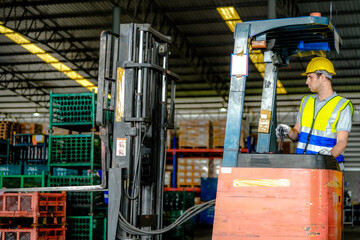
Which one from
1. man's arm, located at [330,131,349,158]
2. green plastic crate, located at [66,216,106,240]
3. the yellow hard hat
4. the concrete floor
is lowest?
the concrete floor

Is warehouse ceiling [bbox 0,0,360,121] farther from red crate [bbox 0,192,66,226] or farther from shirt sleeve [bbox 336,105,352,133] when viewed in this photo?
shirt sleeve [bbox 336,105,352,133]

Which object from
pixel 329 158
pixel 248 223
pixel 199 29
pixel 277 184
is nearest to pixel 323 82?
pixel 329 158

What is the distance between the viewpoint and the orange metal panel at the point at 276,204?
10.6 feet

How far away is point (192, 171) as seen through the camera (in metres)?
16.0

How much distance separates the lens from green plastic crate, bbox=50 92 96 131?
28.5 ft

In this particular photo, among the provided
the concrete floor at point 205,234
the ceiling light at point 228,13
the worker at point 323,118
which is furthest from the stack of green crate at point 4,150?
the worker at point 323,118

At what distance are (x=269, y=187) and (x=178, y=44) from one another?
15.8 m

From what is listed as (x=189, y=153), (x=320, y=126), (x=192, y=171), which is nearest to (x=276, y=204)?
(x=320, y=126)

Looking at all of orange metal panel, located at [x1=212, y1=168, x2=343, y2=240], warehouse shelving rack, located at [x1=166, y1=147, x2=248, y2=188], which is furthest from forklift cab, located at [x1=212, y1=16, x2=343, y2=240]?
warehouse shelving rack, located at [x1=166, y1=147, x2=248, y2=188]

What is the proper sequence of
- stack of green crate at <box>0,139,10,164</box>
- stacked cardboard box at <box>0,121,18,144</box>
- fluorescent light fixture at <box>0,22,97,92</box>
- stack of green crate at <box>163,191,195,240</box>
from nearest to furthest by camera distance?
stack of green crate at <box>163,191,195,240</box>, stack of green crate at <box>0,139,10,164</box>, stacked cardboard box at <box>0,121,18,144</box>, fluorescent light fixture at <box>0,22,97,92</box>

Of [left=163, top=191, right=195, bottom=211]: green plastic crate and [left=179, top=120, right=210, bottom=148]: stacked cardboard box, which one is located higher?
[left=179, top=120, right=210, bottom=148]: stacked cardboard box

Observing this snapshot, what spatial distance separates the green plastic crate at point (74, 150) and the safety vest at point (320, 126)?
5183 mm

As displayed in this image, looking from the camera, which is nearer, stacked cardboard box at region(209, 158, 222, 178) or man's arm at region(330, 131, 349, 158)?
man's arm at region(330, 131, 349, 158)

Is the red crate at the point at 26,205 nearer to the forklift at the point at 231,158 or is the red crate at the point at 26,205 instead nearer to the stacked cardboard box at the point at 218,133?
the forklift at the point at 231,158
